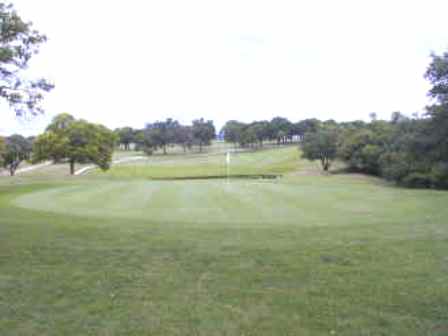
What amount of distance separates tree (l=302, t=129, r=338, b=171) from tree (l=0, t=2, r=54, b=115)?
46152 mm

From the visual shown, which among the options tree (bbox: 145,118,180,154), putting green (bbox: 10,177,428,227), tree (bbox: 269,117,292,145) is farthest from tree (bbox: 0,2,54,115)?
tree (bbox: 269,117,292,145)

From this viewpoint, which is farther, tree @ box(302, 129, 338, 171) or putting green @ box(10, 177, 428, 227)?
tree @ box(302, 129, 338, 171)

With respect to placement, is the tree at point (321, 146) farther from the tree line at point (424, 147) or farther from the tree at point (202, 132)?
the tree at point (202, 132)

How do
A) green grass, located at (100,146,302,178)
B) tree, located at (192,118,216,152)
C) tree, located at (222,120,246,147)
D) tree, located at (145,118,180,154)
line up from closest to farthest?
green grass, located at (100,146,302,178) → tree, located at (145,118,180,154) → tree, located at (222,120,246,147) → tree, located at (192,118,216,152)

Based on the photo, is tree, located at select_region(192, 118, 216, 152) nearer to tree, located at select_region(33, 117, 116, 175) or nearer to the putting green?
tree, located at select_region(33, 117, 116, 175)

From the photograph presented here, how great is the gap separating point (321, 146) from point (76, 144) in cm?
3434

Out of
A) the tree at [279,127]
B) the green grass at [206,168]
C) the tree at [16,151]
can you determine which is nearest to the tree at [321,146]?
the green grass at [206,168]

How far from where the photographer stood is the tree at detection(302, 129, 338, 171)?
183ft

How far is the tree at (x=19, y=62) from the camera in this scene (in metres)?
11.4

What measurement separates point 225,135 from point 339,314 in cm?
11053

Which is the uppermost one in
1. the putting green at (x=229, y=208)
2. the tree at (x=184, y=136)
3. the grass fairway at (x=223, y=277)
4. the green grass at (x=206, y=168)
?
the tree at (x=184, y=136)

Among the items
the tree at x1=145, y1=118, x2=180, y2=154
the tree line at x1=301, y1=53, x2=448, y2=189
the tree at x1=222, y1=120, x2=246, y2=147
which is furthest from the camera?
the tree at x1=222, y1=120, x2=246, y2=147

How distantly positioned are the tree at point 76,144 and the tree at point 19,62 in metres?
28.5

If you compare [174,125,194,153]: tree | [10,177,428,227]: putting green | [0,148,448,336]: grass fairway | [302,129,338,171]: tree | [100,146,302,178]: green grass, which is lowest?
[100,146,302,178]: green grass
